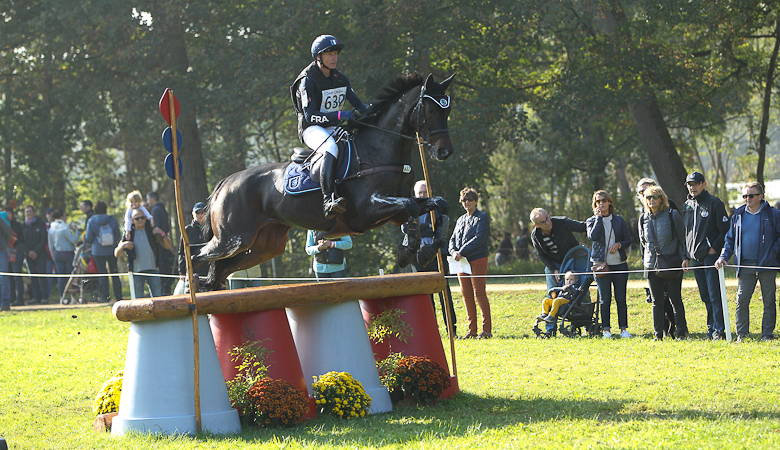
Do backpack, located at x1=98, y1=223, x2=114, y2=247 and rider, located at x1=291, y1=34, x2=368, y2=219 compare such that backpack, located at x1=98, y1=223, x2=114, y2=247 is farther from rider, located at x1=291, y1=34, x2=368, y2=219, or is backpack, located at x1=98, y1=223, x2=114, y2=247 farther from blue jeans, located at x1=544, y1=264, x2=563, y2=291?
rider, located at x1=291, y1=34, x2=368, y2=219

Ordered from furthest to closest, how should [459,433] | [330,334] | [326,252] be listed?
[326,252] → [330,334] → [459,433]

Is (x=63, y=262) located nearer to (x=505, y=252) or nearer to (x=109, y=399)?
(x=109, y=399)

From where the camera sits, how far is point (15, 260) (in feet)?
58.2

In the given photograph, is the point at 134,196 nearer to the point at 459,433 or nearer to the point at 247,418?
the point at 247,418

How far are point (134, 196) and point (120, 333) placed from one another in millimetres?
2241

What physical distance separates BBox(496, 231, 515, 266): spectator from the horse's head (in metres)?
19.0

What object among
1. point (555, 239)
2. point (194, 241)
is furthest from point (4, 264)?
point (555, 239)

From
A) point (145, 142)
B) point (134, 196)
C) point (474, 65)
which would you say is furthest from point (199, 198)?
point (134, 196)

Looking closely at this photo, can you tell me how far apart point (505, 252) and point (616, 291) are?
16.2 m

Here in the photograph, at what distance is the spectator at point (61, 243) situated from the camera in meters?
17.8

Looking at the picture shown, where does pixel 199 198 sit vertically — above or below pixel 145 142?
below

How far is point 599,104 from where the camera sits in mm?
20359

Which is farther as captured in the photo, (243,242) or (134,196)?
(134,196)

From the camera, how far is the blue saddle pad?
7.27 meters
